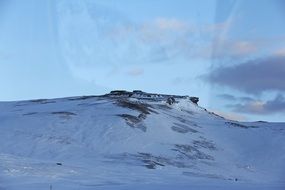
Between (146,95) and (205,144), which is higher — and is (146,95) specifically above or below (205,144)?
above

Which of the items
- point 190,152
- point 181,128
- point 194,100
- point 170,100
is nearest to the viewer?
point 190,152

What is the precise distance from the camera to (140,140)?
9275 cm

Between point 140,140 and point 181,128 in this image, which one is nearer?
point 140,140

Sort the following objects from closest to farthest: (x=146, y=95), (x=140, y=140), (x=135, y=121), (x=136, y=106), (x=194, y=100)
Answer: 1. (x=140, y=140)
2. (x=135, y=121)
3. (x=136, y=106)
4. (x=146, y=95)
5. (x=194, y=100)

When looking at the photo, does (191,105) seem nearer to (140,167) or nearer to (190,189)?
(140,167)

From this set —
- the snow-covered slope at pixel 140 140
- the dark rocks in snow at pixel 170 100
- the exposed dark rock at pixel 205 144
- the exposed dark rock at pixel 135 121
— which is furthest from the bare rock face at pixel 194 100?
the exposed dark rock at pixel 205 144


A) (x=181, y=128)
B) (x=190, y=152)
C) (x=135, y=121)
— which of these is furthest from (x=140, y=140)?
(x=181, y=128)

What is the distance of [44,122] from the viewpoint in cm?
9688

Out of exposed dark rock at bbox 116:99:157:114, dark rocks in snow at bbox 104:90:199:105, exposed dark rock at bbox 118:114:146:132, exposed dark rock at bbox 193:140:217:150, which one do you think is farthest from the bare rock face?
exposed dark rock at bbox 193:140:217:150

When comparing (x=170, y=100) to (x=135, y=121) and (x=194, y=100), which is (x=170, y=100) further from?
(x=135, y=121)

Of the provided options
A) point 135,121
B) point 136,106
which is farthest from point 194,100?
point 135,121

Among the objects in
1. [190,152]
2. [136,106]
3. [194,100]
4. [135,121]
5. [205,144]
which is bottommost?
[190,152]

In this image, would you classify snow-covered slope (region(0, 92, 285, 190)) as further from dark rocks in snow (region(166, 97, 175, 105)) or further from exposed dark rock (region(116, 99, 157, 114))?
dark rocks in snow (region(166, 97, 175, 105))

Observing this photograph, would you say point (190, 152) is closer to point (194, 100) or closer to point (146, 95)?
point (146, 95)
